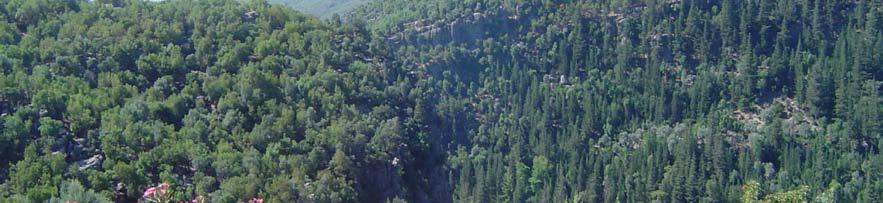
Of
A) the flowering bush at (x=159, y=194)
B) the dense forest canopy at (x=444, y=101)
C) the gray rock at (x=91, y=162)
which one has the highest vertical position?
the flowering bush at (x=159, y=194)

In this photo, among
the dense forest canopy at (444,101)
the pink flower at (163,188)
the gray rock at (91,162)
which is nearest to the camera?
the pink flower at (163,188)

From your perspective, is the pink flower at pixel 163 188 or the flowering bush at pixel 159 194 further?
the pink flower at pixel 163 188

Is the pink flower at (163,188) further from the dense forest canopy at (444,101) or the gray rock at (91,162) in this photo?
Answer: the gray rock at (91,162)

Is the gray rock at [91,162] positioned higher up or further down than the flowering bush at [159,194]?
further down

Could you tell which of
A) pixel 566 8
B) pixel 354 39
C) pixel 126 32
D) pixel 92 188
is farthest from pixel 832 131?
pixel 92 188

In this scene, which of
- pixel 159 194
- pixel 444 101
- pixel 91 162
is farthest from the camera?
pixel 444 101

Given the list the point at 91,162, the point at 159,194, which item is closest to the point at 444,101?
the point at 91,162

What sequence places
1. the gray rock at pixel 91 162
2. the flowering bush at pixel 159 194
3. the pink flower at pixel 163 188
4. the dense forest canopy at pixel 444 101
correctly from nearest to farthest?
1. the flowering bush at pixel 159 194
2. the pink flower at pixel 163 188
3. the gray rock at pixel 91 162
4. the dense forest canopy at pixel 444 101

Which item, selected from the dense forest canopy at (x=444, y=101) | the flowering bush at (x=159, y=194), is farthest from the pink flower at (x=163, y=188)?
the dense forest canopy at (x=444, y=101)

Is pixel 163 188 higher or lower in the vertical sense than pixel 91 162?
higher

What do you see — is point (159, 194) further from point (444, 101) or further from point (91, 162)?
point (444, 101)
